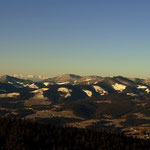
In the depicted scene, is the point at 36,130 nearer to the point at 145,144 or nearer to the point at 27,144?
the point at 27,144

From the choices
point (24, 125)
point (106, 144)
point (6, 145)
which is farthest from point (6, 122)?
point (106, 144)

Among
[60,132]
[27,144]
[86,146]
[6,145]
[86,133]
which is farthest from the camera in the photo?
[86,133]

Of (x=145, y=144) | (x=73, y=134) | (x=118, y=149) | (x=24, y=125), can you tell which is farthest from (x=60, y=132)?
(x=145, y=144)

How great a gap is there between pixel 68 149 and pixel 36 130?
784 inches

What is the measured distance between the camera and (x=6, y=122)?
3656 inches

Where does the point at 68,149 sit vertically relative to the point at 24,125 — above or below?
below

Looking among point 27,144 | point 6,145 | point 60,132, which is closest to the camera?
point 6,145

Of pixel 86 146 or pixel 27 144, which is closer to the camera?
pixel 27 144

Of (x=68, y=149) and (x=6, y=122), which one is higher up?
(x=6, y=122)

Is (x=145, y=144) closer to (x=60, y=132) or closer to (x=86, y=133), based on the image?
(x=86, y=133)

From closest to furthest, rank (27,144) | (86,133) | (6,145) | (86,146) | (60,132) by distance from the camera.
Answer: (6,145) < (27,144) < (86,146) < (60,132) < (86,133)

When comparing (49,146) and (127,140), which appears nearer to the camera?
(49,146)

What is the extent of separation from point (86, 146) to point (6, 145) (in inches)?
847

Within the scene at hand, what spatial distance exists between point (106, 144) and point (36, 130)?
22250 millimetres
